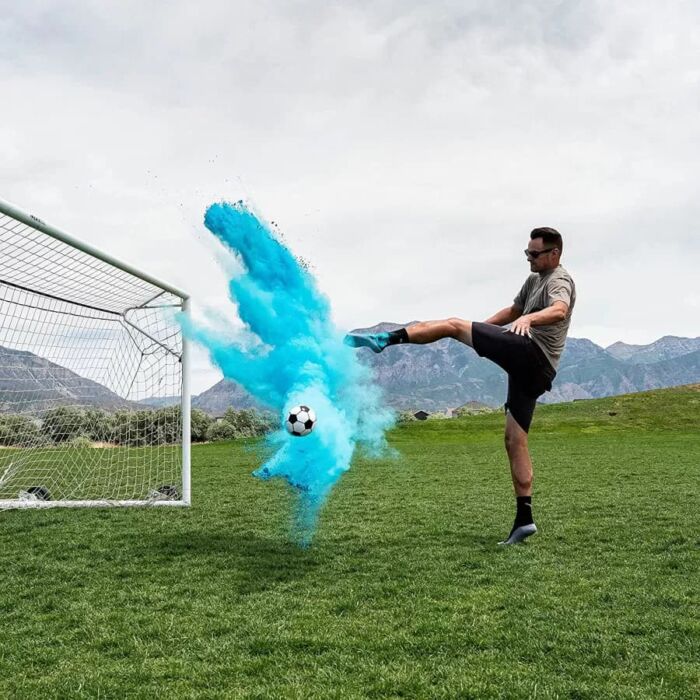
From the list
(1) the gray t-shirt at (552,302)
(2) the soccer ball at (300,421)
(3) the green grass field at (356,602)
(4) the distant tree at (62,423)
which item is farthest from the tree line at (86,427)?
(1) the gray t-shirt at (552,302)

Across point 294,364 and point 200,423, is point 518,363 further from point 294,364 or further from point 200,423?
point 200,423

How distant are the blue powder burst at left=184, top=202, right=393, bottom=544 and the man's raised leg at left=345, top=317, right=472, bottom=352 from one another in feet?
A: 0.43

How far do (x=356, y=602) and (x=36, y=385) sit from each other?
685cm

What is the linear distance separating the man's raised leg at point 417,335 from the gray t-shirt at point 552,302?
0.63m

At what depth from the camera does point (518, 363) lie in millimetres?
5668

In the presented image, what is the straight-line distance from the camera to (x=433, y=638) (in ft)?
11.5

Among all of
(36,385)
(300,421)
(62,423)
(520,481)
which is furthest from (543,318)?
(62,423)

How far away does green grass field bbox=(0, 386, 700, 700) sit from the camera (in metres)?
3.06

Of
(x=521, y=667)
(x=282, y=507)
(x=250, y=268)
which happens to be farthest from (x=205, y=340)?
(x=521, y=667)

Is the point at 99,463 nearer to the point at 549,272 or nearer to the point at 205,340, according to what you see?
the point at 205,340

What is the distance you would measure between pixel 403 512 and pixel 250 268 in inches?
150

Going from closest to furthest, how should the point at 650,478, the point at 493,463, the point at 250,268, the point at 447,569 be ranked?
the point at 447,569, the point at 250,268, the point at 650,478, the point at 493,463

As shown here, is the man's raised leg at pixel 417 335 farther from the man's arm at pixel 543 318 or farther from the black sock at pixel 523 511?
the black sock at pixel 523 511

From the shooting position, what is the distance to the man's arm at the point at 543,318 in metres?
5.11
